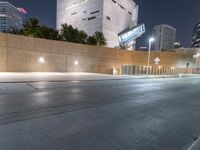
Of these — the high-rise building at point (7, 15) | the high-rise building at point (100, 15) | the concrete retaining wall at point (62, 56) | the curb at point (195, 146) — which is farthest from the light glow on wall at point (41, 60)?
the high-rise building at point (7, 15)

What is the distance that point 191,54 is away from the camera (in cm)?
3688

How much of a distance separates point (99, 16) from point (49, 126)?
66.1 metres

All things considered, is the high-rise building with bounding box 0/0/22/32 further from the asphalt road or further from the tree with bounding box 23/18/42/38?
the asphalt road

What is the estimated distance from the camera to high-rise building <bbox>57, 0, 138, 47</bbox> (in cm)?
6334

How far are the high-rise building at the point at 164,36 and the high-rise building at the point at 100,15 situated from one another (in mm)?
75713

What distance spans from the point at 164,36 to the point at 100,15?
110 metres

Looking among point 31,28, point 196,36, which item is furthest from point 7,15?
point 196,36

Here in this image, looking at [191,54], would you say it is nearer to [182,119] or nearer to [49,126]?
[182,119]

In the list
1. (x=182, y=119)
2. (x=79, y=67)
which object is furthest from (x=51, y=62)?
(x=182, y=119)

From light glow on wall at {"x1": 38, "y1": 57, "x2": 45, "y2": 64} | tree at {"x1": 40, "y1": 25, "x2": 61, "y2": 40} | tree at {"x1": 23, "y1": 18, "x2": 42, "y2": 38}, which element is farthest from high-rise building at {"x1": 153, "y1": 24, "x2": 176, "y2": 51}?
light glow on wall at {"x1": 38, "y1": 57, "x2": 45, "y2": 64}

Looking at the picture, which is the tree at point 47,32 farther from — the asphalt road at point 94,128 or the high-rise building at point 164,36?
the high-rise building at point 164,36

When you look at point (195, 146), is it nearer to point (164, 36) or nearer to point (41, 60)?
point (41, 60)

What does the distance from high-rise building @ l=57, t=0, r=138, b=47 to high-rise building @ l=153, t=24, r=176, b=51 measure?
75713 millimetres

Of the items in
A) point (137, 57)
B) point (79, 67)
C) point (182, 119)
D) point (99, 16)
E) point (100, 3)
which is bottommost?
point (182, 119)
